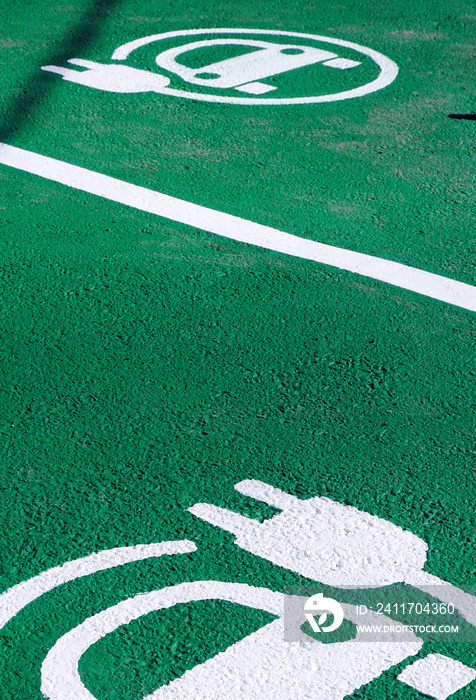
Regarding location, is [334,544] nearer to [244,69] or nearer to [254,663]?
[254,663]

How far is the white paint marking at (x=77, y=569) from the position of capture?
9.33 ft

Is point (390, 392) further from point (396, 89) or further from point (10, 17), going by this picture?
point (10, 17)

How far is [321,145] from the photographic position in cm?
639

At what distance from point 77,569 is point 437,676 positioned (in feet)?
3.99

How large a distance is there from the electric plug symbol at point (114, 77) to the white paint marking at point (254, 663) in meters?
5.39

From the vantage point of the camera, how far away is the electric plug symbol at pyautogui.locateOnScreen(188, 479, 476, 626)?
9.80 feet

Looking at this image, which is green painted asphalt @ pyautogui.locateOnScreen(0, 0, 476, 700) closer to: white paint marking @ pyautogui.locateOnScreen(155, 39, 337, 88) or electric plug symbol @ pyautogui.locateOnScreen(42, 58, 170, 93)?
electric plug symbol @ pyautogui.locateOnScreen(42, 58, 170, 93)

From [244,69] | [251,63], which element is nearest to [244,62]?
[251,63]

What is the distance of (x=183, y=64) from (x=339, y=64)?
4.58ft

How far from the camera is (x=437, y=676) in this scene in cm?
263

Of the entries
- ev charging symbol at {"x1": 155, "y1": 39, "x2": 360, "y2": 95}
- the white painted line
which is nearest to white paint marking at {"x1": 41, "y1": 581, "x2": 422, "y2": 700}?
the white painted line

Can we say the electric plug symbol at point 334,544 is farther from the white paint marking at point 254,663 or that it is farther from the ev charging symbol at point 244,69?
the ev charging symbol at point 244,69

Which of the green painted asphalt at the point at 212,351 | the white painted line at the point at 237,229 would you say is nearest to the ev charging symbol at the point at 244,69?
the green painted asphalt at the point at 212,351

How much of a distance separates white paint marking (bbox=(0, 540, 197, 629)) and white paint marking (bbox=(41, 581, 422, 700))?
185 millimetres
